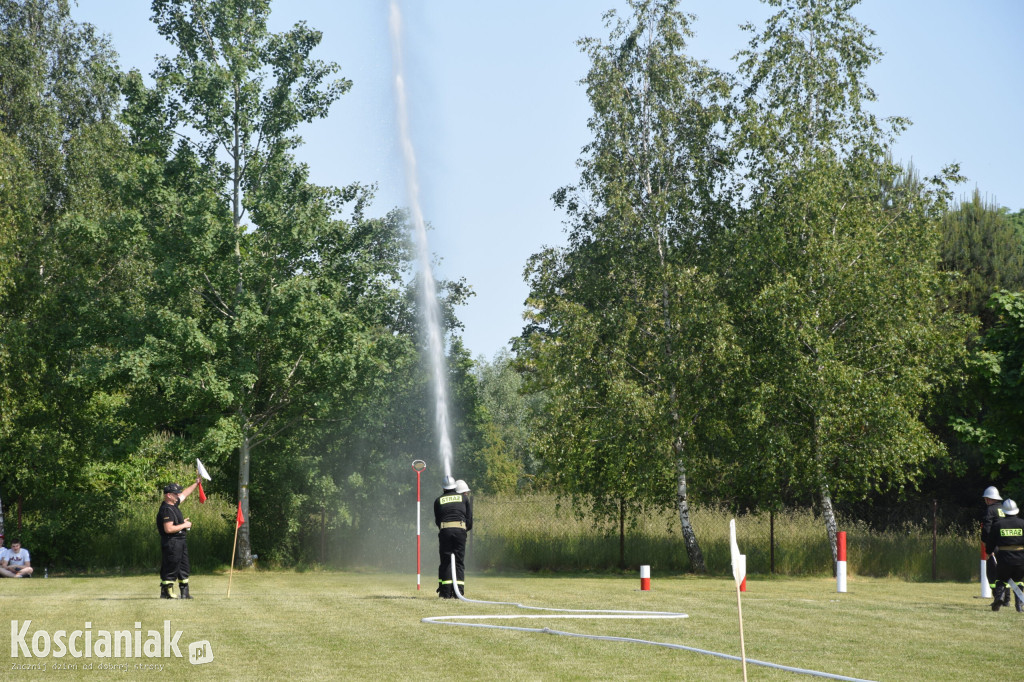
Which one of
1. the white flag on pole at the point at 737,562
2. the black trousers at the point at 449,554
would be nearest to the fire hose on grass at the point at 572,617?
the black trousers at the point at 449,554

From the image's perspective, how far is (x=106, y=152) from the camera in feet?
118

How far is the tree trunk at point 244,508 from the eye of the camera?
100ft

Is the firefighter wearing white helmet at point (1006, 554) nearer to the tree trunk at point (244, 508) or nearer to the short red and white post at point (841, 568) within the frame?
the short red and white post at point (841, 568)

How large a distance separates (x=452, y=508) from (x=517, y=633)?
18.0 feet

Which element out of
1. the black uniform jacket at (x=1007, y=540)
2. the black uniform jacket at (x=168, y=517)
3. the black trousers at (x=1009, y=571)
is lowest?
the black trousers at (x=1009, y=571)

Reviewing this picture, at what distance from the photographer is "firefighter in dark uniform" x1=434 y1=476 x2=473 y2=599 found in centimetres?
1906

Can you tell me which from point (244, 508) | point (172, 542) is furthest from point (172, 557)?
point (244, 508)

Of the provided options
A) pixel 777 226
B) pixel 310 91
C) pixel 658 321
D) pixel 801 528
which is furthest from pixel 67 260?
pixel 801 528

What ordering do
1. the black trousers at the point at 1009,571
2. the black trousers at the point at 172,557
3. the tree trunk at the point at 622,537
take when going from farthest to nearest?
1. the tree trunk at the point at 622,537
2. the black trousers at the point at 172,557
3. the black trousers at the point at 1009,571

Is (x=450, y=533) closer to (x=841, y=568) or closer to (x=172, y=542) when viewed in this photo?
(x=172, y=542)

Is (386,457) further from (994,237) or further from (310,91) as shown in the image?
(994,237)

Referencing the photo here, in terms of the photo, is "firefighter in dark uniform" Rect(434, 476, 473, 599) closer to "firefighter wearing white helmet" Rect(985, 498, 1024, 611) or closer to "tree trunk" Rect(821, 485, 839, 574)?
"firefighter wearing white helmet" Rect(985, 498, 1024, 611)

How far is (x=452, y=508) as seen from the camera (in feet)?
63.3

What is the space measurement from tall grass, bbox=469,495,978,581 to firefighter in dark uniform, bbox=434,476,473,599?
12.3 meters
